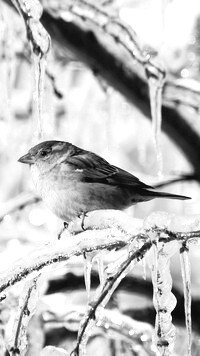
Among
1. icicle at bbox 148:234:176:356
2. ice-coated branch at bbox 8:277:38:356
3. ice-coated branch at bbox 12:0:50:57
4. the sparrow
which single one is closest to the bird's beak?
the sparrow

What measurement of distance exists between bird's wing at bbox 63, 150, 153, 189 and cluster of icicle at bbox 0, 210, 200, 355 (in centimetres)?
162

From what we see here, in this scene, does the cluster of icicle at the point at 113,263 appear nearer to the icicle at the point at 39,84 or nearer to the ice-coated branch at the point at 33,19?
the ice-coated branch at the point at 33,19

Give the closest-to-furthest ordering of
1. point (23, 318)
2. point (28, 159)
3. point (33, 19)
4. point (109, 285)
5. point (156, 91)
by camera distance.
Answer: point (109, 285) → point (23, 318) → point (33, 19) → point (156, 91) → point (28, 159)

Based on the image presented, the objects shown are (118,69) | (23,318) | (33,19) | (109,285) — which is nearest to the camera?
(109,285)

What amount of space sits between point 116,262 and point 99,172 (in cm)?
180

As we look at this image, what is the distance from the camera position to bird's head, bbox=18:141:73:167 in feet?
11.4

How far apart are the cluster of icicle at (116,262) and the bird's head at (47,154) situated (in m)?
1.73

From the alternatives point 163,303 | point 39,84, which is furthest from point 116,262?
point 39,84

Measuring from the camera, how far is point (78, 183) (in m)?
3.28

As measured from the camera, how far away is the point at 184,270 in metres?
1.83

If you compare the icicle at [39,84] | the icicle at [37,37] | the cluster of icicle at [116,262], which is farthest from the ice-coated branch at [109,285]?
the icicle at [39,84]

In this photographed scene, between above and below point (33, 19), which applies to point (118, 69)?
above

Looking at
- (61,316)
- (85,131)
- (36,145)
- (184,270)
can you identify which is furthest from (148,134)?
(184,270)

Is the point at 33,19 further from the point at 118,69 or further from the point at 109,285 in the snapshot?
the point at 109,285
